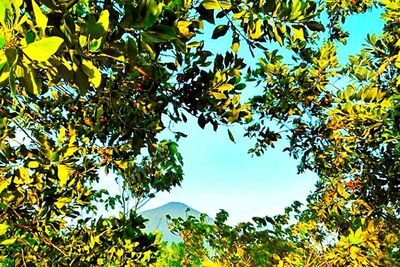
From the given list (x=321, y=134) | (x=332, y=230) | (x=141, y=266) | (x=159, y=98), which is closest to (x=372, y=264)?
(x=321, y=134)

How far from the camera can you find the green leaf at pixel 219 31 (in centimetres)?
259

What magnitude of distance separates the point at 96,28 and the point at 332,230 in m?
6.23

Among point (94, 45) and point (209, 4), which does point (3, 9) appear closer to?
point (94, 45)

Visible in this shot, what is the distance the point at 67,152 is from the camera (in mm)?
3020

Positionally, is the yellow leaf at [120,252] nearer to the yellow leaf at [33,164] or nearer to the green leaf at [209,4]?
the yellow leaf at [33,164]

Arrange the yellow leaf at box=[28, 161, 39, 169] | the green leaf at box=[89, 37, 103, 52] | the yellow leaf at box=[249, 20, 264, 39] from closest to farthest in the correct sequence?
the green leaf at box=[89, 37, 103, 52] → the yellow leaf at box=[249, 20, 264, 39] → the yellow leaf at box=[28, 161, 39, 169]

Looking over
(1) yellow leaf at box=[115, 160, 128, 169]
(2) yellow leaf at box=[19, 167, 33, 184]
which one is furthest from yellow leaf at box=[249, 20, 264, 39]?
(1) yellow leaf at box=[115, 160, 128, 169]

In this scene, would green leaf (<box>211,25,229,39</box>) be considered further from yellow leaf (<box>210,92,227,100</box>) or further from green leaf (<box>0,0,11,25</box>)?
green leaf (<box>0,0,11,25</box>)

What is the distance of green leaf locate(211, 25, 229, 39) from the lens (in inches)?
102

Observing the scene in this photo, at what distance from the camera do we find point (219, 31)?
8.52 feet

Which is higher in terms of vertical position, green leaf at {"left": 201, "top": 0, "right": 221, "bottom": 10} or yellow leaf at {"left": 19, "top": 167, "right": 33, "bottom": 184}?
green leaf at {"left": 201, "top": 0, "right": 221, "bottom": 10}

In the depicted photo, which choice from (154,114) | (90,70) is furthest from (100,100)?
(90,70)

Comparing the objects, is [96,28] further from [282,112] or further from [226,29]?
[282,112]

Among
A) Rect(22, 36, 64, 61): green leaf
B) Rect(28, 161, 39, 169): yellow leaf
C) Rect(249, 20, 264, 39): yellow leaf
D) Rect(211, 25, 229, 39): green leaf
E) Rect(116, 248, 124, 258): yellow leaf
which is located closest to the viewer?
Rect(22, 36, 64, 61): green leaf
